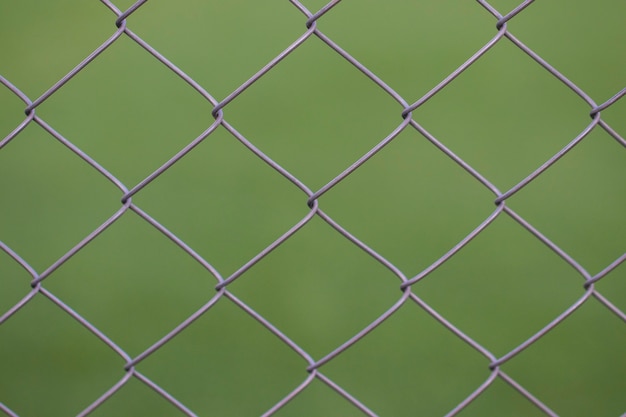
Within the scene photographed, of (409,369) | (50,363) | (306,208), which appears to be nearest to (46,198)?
(50,363)

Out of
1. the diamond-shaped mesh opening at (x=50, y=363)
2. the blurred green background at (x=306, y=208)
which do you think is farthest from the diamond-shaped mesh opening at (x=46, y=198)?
the diamond-shaped mesh opening at (x=50, y=363)

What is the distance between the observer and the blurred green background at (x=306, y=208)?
6.84ft

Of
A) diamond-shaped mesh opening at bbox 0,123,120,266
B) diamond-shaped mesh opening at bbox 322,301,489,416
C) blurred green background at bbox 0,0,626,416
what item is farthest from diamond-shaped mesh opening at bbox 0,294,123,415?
diamond-shaped mesh opening at bbox 322,301,489,416

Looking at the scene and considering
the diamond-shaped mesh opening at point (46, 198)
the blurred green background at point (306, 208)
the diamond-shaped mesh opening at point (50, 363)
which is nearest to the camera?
the diamond-shaped mesh opening at point (50, 363)

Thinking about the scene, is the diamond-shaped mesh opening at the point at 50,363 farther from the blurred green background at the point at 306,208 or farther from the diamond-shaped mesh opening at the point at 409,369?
the diamond-shaped mesh opening at the point at 409,369

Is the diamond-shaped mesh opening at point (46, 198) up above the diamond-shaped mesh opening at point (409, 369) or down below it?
above

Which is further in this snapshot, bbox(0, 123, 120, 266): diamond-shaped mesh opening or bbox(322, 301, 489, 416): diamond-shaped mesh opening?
bbox(0, 123, 120, 266): diamond-shaped mesh opening

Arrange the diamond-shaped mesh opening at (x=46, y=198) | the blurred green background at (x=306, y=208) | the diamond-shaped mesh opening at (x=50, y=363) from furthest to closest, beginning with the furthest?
the diamond-shaped mesh opening at (x=46, y=198) → the blurred green background at (x=306, y=208) → the diamond-shaped mesh opening at (x=50, y=363)

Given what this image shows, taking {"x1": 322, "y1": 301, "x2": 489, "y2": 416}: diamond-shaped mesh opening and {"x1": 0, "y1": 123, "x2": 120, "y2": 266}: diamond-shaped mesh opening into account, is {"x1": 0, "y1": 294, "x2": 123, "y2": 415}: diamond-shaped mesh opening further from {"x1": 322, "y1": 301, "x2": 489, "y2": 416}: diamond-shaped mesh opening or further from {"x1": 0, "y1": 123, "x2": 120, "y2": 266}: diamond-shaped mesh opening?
{"x1": 322, "y1": 301, "x2": 489, "y2": 416}: diamond-shaped mesh opening

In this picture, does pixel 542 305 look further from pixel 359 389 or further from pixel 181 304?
pixel 181 304

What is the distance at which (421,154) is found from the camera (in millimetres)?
2842

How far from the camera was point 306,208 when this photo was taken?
2625 mm

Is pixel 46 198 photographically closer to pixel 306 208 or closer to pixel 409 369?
pixel 306 208

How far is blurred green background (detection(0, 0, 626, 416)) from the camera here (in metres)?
2.09
